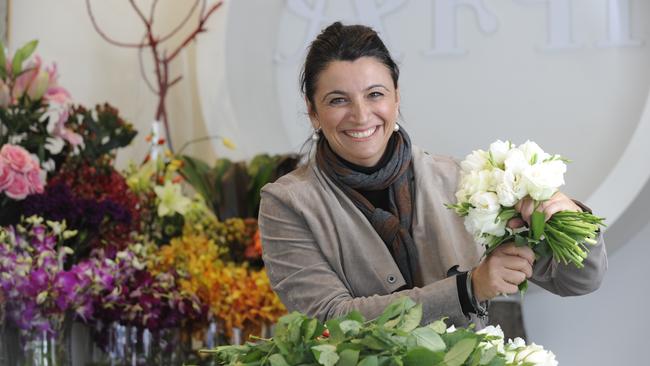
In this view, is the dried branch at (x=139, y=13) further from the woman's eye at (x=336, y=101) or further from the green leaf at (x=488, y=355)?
the green leaf at (x=488, y=355)

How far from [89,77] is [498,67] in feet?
4.19

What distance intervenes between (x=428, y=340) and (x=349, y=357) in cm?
10

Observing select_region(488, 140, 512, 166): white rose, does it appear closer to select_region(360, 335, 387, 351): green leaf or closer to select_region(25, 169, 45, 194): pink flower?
select_region(360, 335, 387, 351): green leaf

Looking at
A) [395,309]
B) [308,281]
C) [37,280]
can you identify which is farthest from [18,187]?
[395,309]

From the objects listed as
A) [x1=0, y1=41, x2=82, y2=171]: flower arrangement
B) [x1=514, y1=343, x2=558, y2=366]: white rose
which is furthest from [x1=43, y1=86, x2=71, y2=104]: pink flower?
[x1=514, y1=343, x2=558, y2=366]: white rose

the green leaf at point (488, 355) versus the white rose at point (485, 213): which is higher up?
the white rose at point (485, 213)

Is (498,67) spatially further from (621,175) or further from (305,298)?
(305,298)

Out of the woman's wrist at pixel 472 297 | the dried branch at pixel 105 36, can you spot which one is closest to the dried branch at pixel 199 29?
the dried branch at pixel 105 36

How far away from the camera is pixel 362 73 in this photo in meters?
1.92

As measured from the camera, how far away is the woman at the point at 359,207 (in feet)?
6.29

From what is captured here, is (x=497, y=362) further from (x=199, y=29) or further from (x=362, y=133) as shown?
(x=199, y=29)

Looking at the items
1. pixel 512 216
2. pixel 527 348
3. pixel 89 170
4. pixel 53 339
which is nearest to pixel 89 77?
pixel 89 170

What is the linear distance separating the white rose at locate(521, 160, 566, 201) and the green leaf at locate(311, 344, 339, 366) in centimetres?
46

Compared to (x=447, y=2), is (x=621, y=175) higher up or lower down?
lower down
